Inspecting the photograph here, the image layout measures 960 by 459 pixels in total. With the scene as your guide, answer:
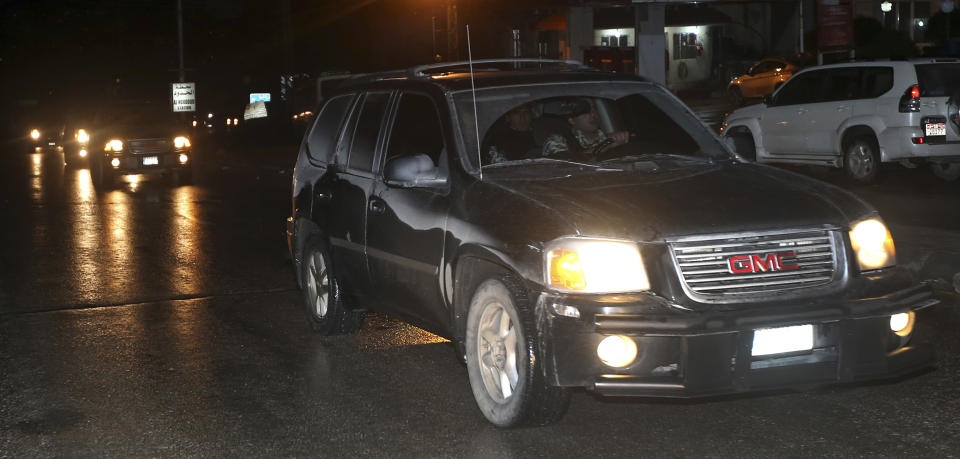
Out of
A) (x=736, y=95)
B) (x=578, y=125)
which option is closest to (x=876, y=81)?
(x=578, y=125)

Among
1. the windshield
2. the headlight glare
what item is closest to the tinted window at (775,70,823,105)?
the windshield

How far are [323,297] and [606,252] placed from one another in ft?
10.6

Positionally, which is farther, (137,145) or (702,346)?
(137,145)

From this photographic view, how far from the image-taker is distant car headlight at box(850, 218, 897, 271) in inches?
217

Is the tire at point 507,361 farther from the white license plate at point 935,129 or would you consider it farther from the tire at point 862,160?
the tire at point 862,160

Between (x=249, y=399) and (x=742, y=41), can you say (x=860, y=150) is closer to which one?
(x=249, y=399)

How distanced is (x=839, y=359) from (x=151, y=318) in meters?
5.32

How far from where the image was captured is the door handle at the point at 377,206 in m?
6.89

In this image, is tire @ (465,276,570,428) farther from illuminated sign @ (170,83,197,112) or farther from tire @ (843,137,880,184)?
illuminated sign @ (170,83,197,112)

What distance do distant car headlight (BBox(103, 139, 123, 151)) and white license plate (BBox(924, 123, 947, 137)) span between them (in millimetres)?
14848

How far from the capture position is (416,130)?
6.95m

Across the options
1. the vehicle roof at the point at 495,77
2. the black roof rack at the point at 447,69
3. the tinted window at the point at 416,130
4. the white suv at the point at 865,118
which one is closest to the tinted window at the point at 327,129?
the black roof rack at the point at 447,69

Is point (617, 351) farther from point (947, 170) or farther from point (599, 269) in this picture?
point (947, 170)

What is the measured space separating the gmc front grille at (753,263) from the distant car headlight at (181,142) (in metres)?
20.5
